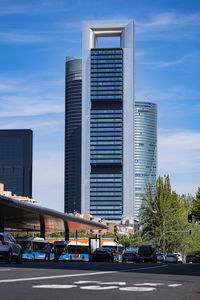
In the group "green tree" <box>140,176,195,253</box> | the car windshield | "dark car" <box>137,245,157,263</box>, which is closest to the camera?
"dark car" <box>137,245,157,263</box>

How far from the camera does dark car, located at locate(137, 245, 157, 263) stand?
54.6 metres

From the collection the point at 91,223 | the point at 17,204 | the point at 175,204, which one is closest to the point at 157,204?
the point at 175,204

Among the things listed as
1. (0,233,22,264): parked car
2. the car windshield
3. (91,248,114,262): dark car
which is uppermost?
(0,233,22,264): parked car

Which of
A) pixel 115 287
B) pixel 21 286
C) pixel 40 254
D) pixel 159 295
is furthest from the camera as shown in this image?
pixel 40 254

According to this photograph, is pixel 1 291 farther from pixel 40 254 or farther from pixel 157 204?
pixel 157 204

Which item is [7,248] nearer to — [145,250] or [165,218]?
[145,250]

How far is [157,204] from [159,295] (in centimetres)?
8199

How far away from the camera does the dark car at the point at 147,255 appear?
2151 inches

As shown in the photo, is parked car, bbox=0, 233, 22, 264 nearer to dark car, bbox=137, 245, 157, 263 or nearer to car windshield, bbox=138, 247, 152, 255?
dark car, bbox=137, 245, 157, 263

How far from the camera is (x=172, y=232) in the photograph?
3605 inches

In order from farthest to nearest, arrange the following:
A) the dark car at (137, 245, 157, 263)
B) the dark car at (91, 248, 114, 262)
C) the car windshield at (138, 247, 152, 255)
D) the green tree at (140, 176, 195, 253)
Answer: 1. the green tree at (140, 176, 195, 253)
2. the dark car at (91, 248, 114, 262)
3. the car windshield at (138, 247, 152, 255)
4. the dark car at (137, 245, 157, 263)

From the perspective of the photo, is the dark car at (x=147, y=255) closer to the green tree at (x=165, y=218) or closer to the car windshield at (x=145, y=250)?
the car windshield at (x=145, y=250)

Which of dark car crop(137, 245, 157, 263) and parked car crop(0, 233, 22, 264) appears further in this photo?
dark car crop(137, 245, 157, 263)

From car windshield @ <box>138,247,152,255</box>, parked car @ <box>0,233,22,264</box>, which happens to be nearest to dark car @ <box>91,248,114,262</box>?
car windshield @ <box>138,247,152,255</box>
